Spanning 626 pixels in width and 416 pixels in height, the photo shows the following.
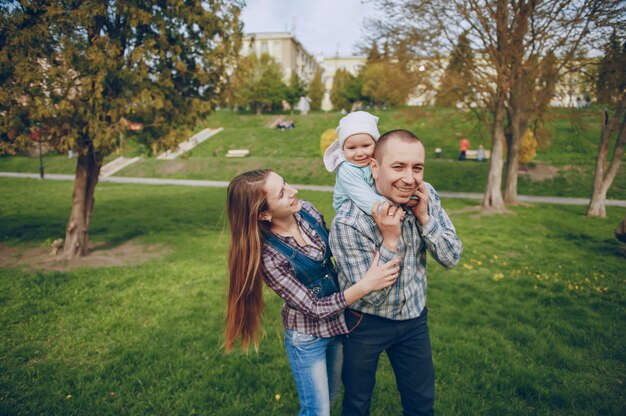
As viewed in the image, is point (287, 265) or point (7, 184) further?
point (7, 184)

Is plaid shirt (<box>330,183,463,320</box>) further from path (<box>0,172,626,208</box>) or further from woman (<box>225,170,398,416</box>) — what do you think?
path (<box>0,172,626,208</box>)

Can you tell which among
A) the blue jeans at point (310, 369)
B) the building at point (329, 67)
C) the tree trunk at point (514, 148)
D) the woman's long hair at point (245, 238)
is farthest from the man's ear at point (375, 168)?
the tree trunk at point (514, 148)

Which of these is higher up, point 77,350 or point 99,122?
point 99,122

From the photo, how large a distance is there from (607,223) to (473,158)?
14373 millimetres

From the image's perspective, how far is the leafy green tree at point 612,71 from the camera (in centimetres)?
1077

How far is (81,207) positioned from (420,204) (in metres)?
7.88

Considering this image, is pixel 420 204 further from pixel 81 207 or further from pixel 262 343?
pixel 81 207

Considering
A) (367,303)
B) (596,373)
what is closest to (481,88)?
(596,373)

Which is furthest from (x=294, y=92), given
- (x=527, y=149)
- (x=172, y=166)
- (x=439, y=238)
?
(x=439, y=238)

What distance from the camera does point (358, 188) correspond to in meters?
2.25

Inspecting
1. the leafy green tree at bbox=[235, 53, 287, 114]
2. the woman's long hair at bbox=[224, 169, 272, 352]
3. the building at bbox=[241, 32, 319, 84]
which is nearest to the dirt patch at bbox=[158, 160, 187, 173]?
the leafy green tree at bbox=[235, 53, 287, 114]

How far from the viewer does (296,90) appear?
4916cm

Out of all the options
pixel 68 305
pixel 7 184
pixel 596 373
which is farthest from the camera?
pixel 7 184

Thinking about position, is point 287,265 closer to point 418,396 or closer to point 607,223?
point 418,396
